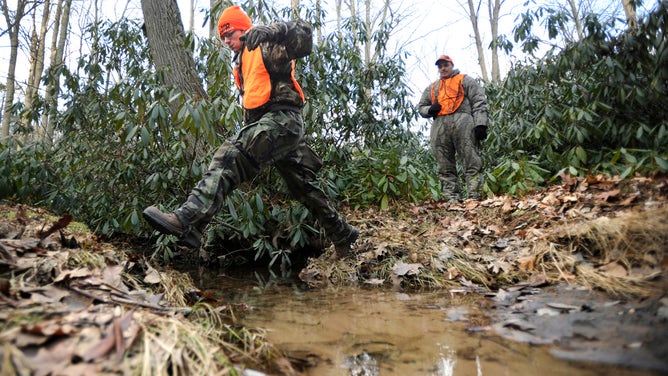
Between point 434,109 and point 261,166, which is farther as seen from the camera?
point 434,109

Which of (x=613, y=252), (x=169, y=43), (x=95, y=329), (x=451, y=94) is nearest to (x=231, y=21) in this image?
(x=169, y=43)

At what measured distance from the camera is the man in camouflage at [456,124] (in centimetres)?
522

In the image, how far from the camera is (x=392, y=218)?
4.25 metres

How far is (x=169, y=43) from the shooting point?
13.3ft

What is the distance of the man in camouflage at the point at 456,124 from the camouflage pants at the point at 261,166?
2730 millimetres

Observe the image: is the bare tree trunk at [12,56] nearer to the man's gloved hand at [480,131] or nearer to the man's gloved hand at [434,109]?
the man's gloved hand at [434,109]

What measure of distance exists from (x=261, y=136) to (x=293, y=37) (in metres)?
0.71

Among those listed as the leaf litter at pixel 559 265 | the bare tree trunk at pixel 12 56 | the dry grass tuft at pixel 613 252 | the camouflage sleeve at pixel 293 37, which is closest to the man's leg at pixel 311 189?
the leaf litter at pixel 559 265

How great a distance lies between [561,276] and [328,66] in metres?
3.81

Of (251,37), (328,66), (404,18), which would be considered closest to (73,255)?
(251,37)

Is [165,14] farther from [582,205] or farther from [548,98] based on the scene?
[548,98]

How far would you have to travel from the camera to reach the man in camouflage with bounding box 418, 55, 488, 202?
17.1ft

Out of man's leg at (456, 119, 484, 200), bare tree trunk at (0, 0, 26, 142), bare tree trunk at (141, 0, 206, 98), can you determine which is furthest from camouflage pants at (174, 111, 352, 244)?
bare tree trunk at (0, 0, 26, 142)

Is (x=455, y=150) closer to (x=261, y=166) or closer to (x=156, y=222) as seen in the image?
(x=261, y=166)
